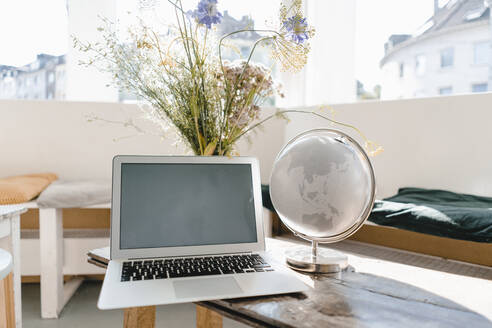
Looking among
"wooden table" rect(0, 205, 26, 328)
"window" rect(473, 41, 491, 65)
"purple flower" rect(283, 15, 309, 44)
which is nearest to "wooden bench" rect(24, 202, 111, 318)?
"wooden table" rect(0, 205, 26, 328)

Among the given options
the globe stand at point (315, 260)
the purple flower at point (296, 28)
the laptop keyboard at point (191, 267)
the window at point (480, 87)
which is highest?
the window at point (480, 87)

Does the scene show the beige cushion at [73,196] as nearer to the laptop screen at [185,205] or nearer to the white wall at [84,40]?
the white wall at [84,40]

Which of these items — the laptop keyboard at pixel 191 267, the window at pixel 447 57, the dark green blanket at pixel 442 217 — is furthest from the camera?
the window at pixel 447 57

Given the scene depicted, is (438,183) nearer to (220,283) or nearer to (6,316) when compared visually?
(220,283)

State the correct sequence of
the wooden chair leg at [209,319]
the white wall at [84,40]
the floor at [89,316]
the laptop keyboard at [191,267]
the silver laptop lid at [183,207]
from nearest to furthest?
the laptop keyboard at [191,267] → the silver laptop lid at [183,207] → the wooden chair leg at [209,319] → the floor at [89,316] → the white wall at [84,40]

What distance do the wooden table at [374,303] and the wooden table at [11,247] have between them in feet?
3.06

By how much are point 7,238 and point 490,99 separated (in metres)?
2.06

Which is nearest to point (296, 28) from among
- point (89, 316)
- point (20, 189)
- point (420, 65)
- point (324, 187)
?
point (324, 187)

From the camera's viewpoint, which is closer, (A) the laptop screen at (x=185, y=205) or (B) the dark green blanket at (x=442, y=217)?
(A) the laptop screen at (x=185, y=205)

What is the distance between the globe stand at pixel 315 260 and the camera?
2.78 feet

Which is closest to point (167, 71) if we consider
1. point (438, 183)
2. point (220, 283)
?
point (220, 283)

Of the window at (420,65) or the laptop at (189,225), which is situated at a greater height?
the window at (420,65)

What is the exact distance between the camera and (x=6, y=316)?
136 cm

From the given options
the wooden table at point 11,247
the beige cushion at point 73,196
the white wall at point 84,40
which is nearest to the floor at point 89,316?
the wooden table at point 11,247
